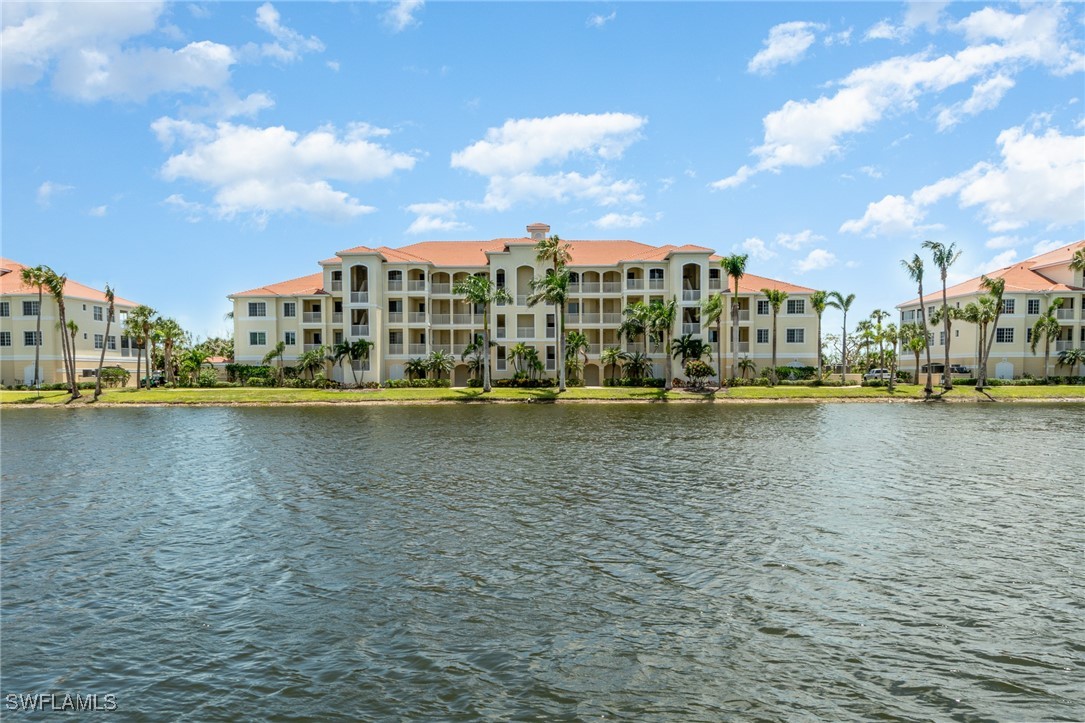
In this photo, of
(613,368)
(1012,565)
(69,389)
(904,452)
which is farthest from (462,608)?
(69,389)

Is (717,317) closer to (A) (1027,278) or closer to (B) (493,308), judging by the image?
(B) (493,308)

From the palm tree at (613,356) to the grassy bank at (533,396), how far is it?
455 cm

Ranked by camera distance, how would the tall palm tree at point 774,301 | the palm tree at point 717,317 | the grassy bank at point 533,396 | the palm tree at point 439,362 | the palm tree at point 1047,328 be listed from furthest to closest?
the palm tree at point 1047,328 < the palm tree at point 439,362 < the tall palm tree at point 774,301 < the palm tree at point 717,317 < the grassy bank at point 533,396

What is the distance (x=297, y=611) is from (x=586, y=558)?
6.29m

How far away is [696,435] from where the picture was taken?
118 feet

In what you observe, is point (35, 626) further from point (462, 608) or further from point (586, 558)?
point (586, 558)

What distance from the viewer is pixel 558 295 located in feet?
201

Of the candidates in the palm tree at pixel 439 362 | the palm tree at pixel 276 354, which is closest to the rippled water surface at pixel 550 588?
the palm tree at pixel 439 362

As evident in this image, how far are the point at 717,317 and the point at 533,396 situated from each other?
69.8 ft

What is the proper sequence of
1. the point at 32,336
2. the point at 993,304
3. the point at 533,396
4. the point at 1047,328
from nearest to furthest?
the point at 533,396 < the point at 993,304 < the point at 1047,328 < the point at 32,336

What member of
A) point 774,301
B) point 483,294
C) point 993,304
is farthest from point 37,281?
point 993,304

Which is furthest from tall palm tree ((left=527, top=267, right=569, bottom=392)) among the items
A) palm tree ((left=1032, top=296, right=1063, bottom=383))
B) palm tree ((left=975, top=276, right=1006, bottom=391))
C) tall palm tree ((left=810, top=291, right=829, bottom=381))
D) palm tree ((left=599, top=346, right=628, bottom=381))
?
palm tree ((left=1032, top=296, right=1063, bottom=383))

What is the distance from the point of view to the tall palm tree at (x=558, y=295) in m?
61.0

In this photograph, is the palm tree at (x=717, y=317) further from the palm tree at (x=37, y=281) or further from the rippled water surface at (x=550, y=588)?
the palm tree at (x=37, y=281)
